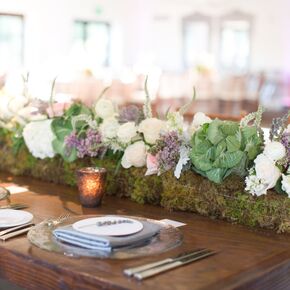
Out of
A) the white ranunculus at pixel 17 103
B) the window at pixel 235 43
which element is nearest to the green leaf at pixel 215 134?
the white ranunculus at pixel 17 103

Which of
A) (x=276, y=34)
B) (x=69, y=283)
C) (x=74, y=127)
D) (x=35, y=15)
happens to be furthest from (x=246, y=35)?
(x=69, y=283)

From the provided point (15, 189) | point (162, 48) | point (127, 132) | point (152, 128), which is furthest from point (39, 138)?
point (162, 48)

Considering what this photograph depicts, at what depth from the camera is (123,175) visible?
2121 mm

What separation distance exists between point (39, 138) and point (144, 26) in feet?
33.9

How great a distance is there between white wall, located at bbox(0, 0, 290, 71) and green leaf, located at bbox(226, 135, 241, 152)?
8.82 metres

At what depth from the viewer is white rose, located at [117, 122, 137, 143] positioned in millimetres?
2059

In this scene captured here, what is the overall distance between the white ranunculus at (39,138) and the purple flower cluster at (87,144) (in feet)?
0.43

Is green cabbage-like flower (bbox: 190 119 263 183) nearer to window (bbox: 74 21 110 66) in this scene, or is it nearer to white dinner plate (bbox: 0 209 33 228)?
white dinner plate (bbox: 0 209 33 228)

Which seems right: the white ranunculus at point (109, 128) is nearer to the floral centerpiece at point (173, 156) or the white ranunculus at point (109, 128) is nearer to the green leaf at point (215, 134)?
the floral centerpiece at point (173, 156)

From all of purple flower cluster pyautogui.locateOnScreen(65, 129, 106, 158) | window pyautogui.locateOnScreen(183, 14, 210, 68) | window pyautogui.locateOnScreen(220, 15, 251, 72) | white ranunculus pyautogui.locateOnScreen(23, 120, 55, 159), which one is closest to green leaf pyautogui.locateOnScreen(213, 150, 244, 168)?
purple flower cluster pyautogui.locateOnScreen(65, 129, 106, 158)

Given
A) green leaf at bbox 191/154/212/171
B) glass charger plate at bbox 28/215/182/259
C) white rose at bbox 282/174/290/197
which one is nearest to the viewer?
glass charger plate at bbox 28/215/182/259

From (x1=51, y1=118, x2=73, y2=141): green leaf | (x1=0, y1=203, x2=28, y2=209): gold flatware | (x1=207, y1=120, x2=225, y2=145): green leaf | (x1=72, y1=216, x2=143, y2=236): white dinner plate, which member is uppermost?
(x1=207, y1=120, x2=225, y2=145): green leaf

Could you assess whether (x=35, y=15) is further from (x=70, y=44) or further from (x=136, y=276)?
(x=136, y=276)

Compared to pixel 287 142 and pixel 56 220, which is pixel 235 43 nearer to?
pixel 287 142
